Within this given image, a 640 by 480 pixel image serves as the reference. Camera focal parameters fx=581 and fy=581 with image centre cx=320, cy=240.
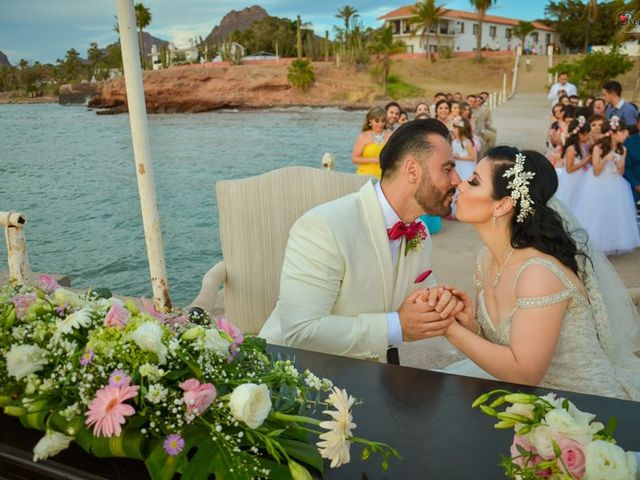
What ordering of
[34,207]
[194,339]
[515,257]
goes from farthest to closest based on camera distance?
[34,207] < [515,257] < [194,339]

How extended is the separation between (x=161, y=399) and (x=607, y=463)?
78 cm

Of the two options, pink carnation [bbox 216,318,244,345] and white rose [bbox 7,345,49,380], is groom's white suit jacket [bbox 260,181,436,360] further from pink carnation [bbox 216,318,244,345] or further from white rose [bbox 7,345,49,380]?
white rose [bbox 7,345,49,380]

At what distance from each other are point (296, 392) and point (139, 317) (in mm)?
378

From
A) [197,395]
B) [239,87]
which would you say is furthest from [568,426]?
[239,87]

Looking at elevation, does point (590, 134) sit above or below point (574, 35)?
below

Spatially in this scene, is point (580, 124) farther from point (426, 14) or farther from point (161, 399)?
point (426, 14)

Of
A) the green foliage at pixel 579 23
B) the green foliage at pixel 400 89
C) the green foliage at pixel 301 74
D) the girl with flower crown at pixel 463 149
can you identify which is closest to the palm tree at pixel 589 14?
the green foliage at pixel 579 23

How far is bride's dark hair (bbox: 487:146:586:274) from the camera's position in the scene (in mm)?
2041

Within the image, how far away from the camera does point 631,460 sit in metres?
0.86

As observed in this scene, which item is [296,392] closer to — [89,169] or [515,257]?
[515,257]

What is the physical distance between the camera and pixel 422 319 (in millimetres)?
2020

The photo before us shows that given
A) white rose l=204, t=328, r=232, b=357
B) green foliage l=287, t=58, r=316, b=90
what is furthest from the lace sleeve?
green foliage l=287, t=58, r=316, b=90

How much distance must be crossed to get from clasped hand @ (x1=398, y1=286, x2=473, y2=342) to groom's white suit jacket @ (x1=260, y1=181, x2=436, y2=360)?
0.33 ft

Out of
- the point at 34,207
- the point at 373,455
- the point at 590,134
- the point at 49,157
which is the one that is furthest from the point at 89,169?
the point at 373,455
